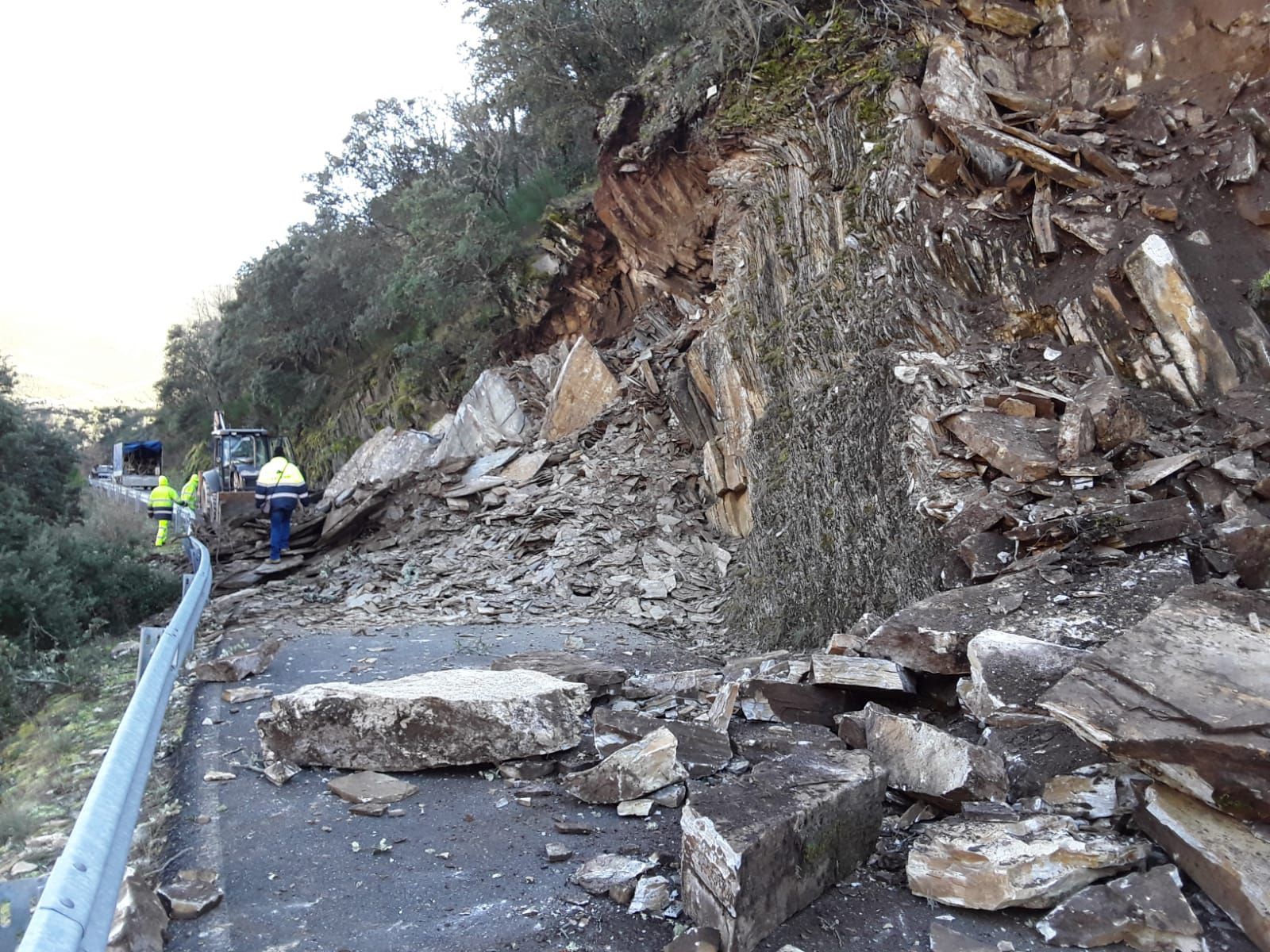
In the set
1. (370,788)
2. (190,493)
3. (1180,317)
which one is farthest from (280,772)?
(190,493)

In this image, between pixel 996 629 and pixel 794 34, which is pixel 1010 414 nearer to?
pixel 996 629

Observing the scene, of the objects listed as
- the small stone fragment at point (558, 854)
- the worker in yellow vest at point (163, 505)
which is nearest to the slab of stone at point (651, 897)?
the small stone fragment at point (558, 854)

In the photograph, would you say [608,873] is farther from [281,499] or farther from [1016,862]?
[281,499]

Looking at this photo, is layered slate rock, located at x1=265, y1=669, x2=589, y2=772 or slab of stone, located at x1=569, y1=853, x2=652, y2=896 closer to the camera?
slab of stone, located at x1=569, y1=853, x2=652, y2=896

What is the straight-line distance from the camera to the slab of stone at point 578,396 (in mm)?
14367

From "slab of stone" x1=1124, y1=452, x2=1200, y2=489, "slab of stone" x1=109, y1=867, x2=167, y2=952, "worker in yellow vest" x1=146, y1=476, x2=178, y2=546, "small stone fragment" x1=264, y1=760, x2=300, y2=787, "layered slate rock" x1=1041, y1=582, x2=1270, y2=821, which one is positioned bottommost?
"small stone fragment" x1=264, y1=760, x2=300, y2=787

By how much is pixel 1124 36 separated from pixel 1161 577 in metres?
6.28

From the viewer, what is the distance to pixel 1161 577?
4.25 m

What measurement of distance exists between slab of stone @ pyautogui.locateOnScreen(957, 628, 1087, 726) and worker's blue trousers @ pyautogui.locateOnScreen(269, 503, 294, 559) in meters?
10.6

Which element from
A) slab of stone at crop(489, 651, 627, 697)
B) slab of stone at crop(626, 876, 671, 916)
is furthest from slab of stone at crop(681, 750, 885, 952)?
slab of stone at crop(489, 651, 627, 697)

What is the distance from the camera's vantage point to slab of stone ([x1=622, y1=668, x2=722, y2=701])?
15.9ft

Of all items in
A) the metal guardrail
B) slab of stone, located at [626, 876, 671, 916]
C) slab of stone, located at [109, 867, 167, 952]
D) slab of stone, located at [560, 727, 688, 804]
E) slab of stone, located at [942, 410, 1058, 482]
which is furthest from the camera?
slab of stone, located at [942, 410, 1058, 482]

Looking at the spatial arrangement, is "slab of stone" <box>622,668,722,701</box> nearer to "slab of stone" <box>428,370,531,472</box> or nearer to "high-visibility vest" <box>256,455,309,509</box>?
"high-visibility vest" <box>256,455,309,509</box>

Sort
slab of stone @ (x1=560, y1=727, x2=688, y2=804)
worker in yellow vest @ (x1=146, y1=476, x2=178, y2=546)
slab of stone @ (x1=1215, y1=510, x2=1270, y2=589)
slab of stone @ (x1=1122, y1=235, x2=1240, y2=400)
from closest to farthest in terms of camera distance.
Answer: slab of stone @ (x1=560, y1=727, x2=688, y2=804)
slab of stone @ (x1=1215, y1=510, x2=1270, y2=589)
slab of stone @ (x1=1122, y1=235, x2=1240, y2=400)
worker in yellow vest @ (x1=146, y1=476, x2=178, y2=546)
